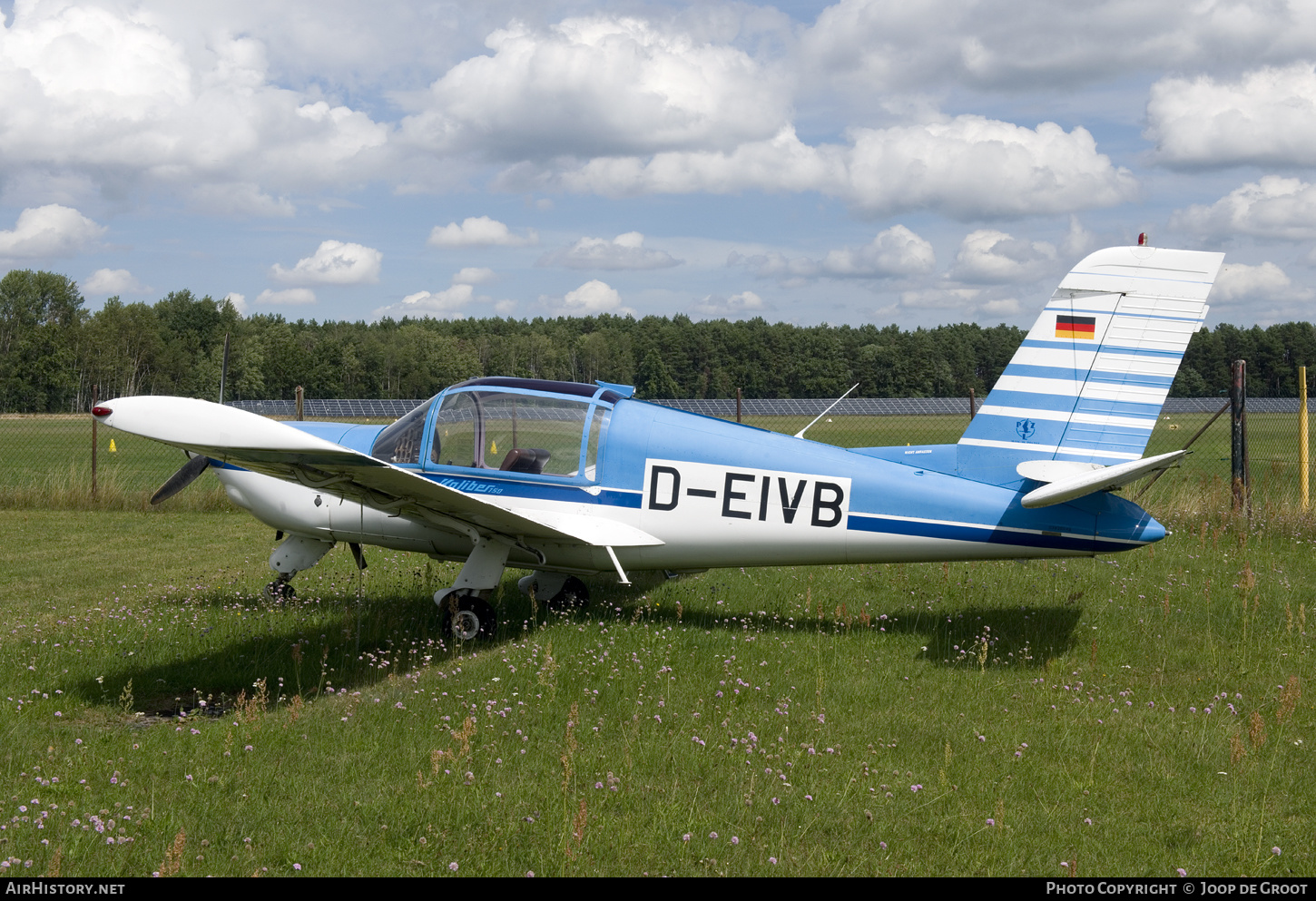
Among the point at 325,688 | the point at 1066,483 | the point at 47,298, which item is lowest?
the point at 325,688

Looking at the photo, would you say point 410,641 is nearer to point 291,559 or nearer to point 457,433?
point 457,433

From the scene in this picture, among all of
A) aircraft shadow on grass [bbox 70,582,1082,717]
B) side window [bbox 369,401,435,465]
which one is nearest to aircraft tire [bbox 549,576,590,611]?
aircraft shadow on grass [bbox 70,582,1082,717]

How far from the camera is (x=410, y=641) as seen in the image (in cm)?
667

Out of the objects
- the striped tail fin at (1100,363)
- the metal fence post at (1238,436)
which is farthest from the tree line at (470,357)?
the striped tail fin at (1100,363)

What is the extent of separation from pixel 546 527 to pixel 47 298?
368ft

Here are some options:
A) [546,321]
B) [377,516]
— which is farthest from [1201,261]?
[546,321]

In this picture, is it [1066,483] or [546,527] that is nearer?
[1066,483]

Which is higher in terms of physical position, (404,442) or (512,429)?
(512,429)

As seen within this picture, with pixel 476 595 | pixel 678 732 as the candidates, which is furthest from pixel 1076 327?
pixel 476 595

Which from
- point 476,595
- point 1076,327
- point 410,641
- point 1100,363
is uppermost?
point 1076,327

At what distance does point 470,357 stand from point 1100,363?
91.8 meters

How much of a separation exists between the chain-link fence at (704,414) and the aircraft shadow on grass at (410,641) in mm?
2103
